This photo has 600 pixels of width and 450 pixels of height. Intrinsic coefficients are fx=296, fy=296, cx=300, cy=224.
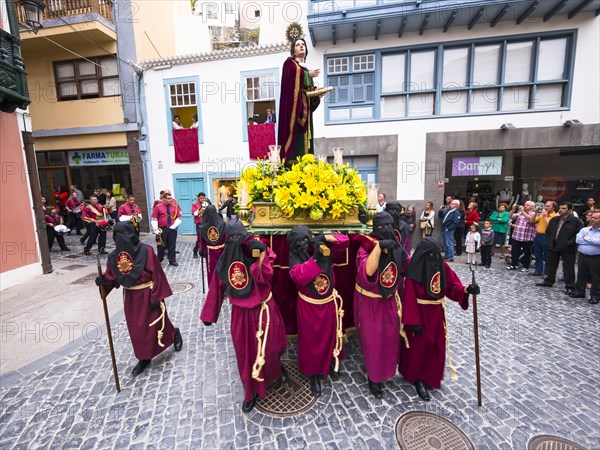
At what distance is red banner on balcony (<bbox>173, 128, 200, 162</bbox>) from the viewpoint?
1318 centimetres

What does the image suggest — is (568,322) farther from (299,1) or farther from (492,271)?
(299,1)

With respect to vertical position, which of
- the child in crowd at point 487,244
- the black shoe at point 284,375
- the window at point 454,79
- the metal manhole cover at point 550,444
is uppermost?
the window at point 454,79

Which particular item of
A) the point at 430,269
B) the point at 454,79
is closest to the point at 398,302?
the point at 430,269

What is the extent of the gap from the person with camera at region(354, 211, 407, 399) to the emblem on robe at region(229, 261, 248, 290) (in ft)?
4.53

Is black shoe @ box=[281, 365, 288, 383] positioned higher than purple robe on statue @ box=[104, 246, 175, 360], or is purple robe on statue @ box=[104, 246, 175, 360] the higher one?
purple robe on statue @ box=[104, 246, 175, 360]

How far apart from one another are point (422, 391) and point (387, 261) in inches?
65.3

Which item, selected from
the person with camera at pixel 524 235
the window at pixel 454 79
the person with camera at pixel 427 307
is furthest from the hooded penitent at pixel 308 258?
the window at pixel 454 79

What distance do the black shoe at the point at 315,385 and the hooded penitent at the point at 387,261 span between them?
1395 mm

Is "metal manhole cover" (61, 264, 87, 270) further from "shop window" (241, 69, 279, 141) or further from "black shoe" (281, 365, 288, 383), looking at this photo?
"black shoe" (281, 365, 288, 383)

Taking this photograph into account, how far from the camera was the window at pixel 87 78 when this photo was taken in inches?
520

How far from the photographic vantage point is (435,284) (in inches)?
133

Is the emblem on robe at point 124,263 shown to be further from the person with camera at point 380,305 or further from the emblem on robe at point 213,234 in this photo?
the person with camera at point 380,305

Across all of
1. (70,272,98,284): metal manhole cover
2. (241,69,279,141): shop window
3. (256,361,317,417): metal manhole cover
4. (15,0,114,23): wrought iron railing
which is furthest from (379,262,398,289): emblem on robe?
(15,0,114,23): wrought iron railing

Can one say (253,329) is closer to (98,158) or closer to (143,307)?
(143,307)
